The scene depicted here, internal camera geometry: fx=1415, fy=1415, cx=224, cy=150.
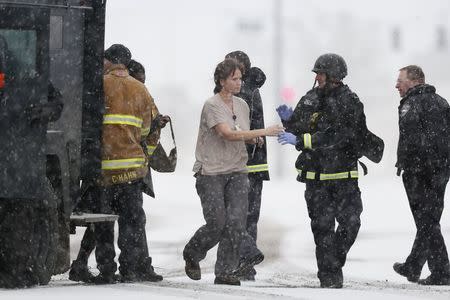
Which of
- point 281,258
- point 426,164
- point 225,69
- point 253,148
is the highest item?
point 225,69

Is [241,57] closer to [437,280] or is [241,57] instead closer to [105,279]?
[105,279]

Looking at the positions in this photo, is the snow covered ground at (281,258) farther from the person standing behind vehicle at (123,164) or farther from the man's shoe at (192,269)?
the person standing behind vehicle at (123,164)

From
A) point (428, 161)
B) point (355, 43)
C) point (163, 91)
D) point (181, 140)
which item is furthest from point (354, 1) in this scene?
point (428, 161)

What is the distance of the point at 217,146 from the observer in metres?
11.3

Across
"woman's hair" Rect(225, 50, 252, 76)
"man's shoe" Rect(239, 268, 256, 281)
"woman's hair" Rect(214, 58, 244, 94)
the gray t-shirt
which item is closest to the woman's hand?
the gray t-shirt

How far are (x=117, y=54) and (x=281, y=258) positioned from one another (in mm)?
4986

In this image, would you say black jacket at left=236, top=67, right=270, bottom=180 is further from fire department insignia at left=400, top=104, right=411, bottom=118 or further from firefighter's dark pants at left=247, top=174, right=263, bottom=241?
fire department insignia at left=400, top=104, right=411, bottom=118

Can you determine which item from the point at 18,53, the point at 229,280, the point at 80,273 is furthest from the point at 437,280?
the point at 18,53

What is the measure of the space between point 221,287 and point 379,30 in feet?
237

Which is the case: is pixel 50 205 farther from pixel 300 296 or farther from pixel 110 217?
pixel 300 296

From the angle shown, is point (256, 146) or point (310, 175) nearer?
point (310, 175)

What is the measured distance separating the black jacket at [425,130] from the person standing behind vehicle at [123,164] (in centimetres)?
239

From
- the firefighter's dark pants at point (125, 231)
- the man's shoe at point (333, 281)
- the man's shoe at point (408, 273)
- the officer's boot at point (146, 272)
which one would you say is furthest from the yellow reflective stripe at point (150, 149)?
the man's shoe at point (408, 273)

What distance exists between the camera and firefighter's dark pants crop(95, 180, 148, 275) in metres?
11.1
